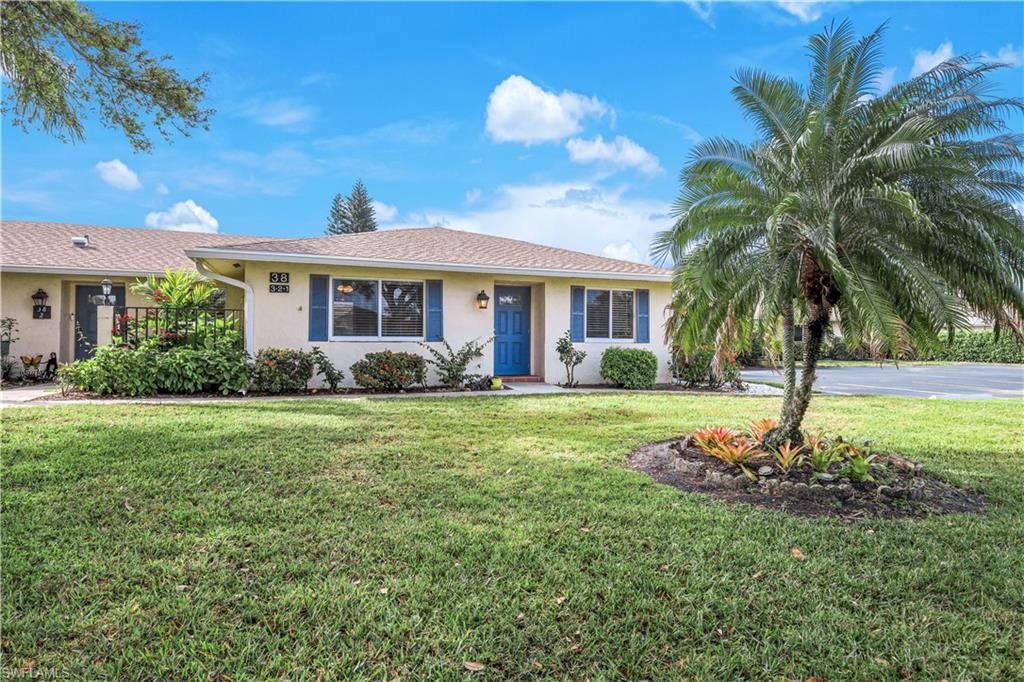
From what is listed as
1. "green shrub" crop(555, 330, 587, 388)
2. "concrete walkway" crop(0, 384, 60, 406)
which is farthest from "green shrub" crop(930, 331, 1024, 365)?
"concrete walkway" crop(0, 384, 60, 406)

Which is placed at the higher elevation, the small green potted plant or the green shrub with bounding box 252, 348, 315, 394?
the small green potted plant

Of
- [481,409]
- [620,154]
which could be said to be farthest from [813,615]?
[620,154]

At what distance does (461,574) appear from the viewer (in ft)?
9.56

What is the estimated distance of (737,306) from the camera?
5.33 meters

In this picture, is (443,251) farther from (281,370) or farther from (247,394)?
(247,394)

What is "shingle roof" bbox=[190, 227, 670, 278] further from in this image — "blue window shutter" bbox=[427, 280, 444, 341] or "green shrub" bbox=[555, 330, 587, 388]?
"green shrub" bbox=[555, 330, 587, 388]

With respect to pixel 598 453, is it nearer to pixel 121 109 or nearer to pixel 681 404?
pixel 681 404

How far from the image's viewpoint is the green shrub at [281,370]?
10148mm

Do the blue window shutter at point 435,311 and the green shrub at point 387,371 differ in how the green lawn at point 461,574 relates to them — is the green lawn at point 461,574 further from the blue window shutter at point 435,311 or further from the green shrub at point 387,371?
the blue window shutter at point 435,311

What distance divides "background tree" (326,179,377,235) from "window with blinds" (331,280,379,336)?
29332 millimetres

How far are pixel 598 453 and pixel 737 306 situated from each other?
2080 millimetres

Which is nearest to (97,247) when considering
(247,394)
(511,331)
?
(247,394)

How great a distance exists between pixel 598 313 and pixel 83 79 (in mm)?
10446

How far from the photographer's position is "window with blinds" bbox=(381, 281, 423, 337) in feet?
38.6
